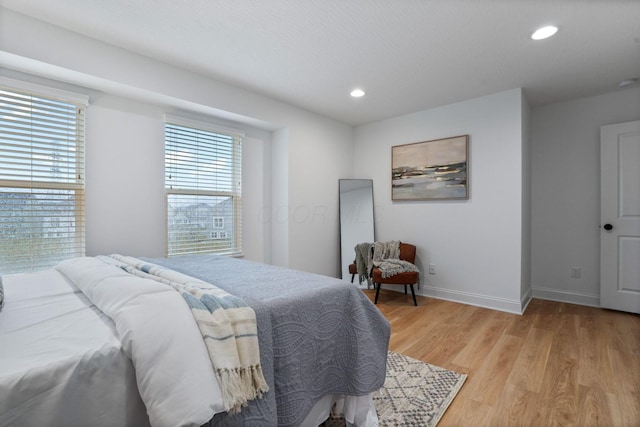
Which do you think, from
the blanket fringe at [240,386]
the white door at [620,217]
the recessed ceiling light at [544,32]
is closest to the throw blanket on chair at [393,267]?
the white door at [620,217]

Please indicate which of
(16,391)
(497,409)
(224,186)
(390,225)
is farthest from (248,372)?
(390,225)

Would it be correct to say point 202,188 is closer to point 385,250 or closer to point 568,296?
point 385,250

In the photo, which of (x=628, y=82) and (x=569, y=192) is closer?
(x=628, y=82)

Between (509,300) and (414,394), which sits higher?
(509,300)

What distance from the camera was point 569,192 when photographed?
3.61m

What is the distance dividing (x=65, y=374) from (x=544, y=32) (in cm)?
327

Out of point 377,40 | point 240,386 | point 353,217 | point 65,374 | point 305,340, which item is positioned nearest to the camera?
point 65,374

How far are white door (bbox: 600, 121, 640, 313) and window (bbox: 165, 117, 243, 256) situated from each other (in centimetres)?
419

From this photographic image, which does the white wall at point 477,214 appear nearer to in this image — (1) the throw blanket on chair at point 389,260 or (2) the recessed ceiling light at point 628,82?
(1) the throw blanket on chair at point 389,260

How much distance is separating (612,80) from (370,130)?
2662mm

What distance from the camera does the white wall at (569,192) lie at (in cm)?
343

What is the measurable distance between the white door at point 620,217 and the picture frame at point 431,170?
1.49 metres

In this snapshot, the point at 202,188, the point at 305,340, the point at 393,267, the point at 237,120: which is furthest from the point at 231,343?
the point at 237,120

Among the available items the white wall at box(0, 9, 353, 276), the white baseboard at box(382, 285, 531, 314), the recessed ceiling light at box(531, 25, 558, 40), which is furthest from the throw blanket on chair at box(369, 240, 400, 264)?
the recessed ceiling light at box(531, 25, 558, 40)
